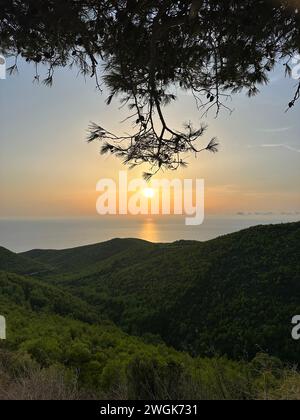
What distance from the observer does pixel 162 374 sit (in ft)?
11.1

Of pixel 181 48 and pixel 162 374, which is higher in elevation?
Result: pixel 181 48

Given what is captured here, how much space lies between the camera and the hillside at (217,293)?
24656 millimetres

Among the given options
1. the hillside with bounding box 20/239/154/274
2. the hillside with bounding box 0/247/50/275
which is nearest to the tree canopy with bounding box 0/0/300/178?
the hillside with bounding box 20/239/154/274

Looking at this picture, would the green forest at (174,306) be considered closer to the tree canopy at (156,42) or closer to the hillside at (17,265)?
the tree canopy at (156,42)

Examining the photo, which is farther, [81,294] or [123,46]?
[81,294]

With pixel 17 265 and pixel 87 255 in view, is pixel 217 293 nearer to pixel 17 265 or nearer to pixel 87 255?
pixel 87 255

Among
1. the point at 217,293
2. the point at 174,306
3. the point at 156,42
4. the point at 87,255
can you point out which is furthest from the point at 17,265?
the point at 156,42

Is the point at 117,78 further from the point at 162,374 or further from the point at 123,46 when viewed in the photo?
the point at 162,374

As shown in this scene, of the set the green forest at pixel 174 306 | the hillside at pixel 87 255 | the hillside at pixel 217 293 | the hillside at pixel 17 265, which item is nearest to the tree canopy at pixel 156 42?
the green forest at pixel 174 306

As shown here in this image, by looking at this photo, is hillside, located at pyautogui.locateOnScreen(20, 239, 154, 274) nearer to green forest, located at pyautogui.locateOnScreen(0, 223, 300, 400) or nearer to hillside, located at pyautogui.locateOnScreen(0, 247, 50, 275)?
hillside, located at pyautogui.locateOnScreen(0, 247, 50, 275)

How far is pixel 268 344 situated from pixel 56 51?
21.6 meters

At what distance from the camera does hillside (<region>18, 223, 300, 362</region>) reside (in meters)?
24.7

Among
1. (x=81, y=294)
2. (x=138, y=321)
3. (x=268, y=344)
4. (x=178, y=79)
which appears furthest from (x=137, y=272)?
(x=178, y=79)
